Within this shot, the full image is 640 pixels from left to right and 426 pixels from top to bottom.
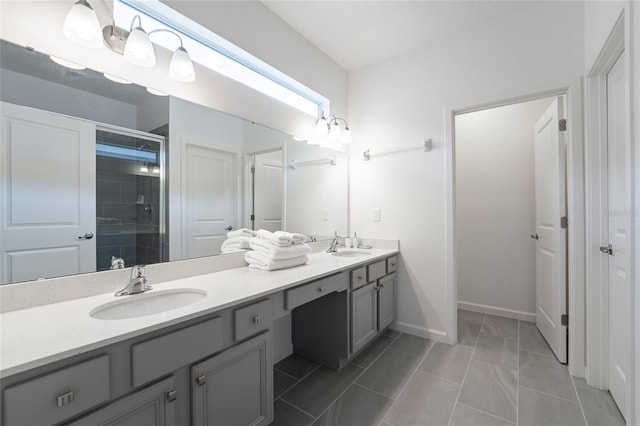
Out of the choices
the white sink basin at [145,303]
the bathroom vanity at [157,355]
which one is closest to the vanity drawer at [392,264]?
the bathroom vanity at [157,355]

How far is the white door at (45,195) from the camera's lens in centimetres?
97

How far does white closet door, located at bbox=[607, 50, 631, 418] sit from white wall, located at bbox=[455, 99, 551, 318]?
1200 millimetres

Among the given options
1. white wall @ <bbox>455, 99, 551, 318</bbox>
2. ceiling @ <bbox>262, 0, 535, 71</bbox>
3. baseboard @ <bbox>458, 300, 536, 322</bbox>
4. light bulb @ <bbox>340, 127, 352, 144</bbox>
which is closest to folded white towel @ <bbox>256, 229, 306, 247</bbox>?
light bulb @ <bbox>340, 127, 352, 144</bbox>

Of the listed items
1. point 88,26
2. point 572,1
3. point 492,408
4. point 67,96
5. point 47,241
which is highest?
point 572,1

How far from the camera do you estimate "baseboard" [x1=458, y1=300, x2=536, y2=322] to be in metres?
2.67

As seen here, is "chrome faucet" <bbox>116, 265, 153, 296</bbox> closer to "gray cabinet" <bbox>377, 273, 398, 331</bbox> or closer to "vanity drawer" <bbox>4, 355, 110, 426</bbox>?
"vanity drawer" <bbox>4, 355, 110, 426</bbox>

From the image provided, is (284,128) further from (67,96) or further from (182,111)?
(67,96)

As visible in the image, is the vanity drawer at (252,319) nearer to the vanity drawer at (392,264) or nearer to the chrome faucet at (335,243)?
the chrome faucet at (335,243)

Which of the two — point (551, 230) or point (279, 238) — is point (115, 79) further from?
point (551, 230)

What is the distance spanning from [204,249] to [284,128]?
116 cm

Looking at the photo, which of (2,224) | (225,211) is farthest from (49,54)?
(225,211)

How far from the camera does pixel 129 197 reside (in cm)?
125

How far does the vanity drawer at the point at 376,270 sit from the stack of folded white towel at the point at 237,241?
94cm

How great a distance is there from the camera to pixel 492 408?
1.49 m
